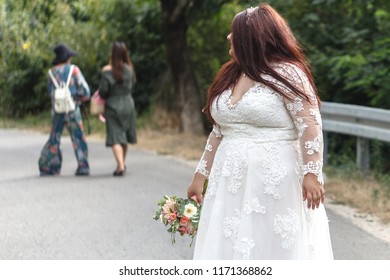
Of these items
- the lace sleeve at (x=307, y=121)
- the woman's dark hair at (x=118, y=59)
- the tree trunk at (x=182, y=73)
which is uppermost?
the lace sleeve at (x=307, y=121)

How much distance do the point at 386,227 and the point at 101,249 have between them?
2580mm

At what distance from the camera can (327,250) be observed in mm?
5113

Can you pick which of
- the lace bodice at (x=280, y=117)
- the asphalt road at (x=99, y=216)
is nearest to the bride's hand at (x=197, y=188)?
the lace bodice at (x=280, y=117)

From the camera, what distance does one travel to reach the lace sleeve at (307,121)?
486 centimetres

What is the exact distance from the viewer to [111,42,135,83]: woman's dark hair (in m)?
12.5

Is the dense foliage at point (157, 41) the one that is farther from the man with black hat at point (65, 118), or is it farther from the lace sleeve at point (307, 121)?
the lace sleeve at point (307, 121)

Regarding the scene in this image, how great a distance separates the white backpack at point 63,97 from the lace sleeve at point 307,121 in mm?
7951

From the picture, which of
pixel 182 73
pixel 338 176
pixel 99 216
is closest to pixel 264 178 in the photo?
pixel 99 216

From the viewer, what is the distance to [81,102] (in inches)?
508

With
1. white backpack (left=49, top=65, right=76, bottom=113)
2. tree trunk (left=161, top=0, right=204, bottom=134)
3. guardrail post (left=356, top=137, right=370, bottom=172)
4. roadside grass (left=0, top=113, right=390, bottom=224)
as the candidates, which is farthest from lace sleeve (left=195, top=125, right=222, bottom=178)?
tree trunk (left=161, top=0, right=204, bottom=134)

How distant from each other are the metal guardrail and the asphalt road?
196 centimetres

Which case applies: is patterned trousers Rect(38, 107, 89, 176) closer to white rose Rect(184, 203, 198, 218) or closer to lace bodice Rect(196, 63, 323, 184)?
white rose Rect(184, 203, 198, 218)

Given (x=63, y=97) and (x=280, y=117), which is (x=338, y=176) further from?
(x=280, y=117)

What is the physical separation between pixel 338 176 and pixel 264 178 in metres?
6.68
